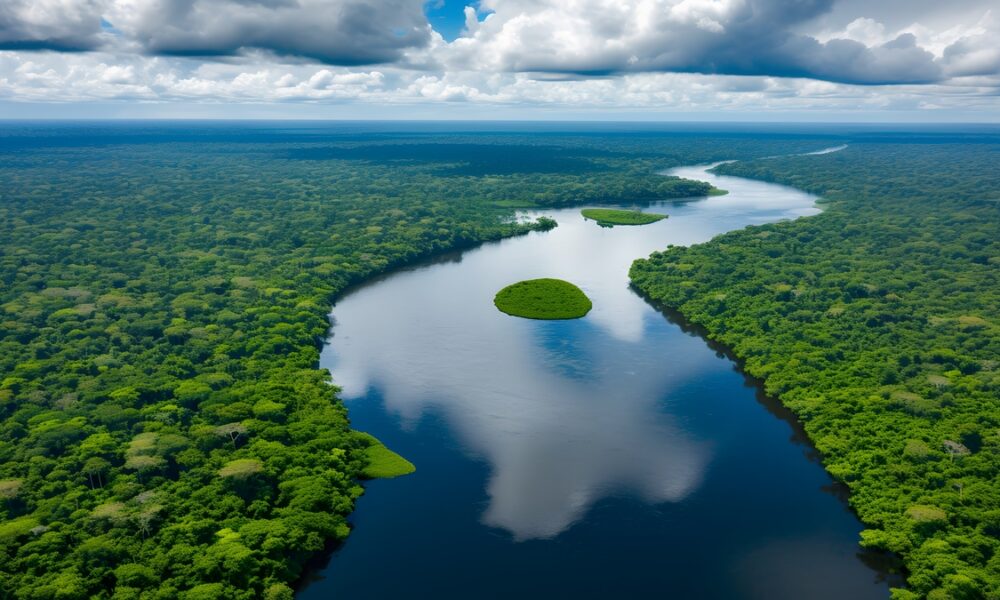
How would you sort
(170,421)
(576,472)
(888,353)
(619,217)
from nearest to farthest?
1. (576,472)
2. (170,421)
3. (888,353)
4. (619,217)

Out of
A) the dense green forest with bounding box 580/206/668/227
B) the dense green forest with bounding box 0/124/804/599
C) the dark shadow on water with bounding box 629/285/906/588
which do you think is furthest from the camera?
the dense green forest with bounding box 580/206/668/227

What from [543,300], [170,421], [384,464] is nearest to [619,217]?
[543,300]

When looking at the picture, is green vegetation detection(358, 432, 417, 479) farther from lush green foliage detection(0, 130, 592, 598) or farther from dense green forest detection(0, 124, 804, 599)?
lush green foliage detection(0, 130, 592, 598)

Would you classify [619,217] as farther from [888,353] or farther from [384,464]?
[384,464]

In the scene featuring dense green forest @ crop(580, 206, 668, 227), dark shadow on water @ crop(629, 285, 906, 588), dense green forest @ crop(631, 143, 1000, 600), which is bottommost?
dark shadow on water @ crop(629, 285, 906, 588)

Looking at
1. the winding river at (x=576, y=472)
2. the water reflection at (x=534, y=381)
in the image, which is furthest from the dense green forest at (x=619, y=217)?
the winding river at (x=576, y=472)

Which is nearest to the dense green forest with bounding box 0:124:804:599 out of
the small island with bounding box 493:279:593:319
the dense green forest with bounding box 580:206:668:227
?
the small island with bounding box 493:279:593:319

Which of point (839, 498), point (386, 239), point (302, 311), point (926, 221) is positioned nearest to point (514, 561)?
point (839, 498)

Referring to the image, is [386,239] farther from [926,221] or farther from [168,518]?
[926,221]
